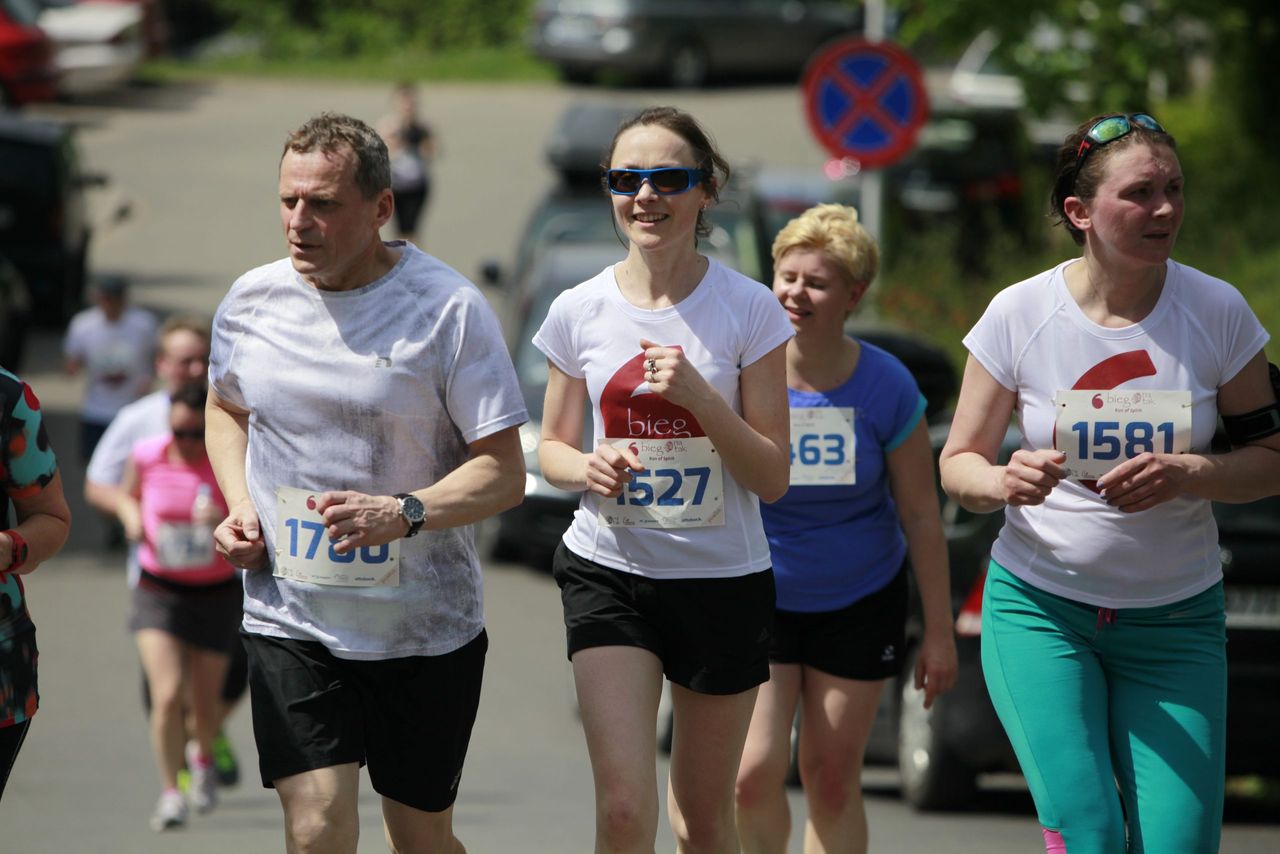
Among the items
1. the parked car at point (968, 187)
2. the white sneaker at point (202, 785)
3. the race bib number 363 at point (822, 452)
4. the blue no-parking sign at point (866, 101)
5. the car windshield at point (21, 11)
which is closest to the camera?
the race bib number 363 at point (822, 452)

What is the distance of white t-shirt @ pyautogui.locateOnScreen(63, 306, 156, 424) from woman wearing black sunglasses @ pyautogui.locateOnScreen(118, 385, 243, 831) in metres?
5.78

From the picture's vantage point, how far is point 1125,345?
4.63 meters

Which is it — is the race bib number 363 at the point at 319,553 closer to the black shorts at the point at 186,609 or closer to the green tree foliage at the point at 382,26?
the black shorts at the point at 186,609

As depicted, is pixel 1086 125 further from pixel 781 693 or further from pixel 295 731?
pixel 295 731

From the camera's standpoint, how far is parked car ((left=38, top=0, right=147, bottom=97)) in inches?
1212

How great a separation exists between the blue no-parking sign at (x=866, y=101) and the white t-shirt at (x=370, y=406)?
32.7ft

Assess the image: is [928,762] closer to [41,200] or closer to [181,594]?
[181,594]

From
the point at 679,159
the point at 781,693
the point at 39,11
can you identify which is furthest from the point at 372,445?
the point at 39,11

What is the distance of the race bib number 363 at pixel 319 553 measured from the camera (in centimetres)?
471

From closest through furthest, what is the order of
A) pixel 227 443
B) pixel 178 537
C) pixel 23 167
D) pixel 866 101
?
pixel 227 443, pixel 178 537, pixel 866 101, pixel 23 167

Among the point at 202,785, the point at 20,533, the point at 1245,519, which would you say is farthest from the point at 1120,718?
the point at 202,785

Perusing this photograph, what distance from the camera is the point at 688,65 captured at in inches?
1324

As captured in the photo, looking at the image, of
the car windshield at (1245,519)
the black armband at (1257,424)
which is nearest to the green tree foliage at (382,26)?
the car windshield at (1245,519)

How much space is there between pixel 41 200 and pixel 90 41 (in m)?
12.4
